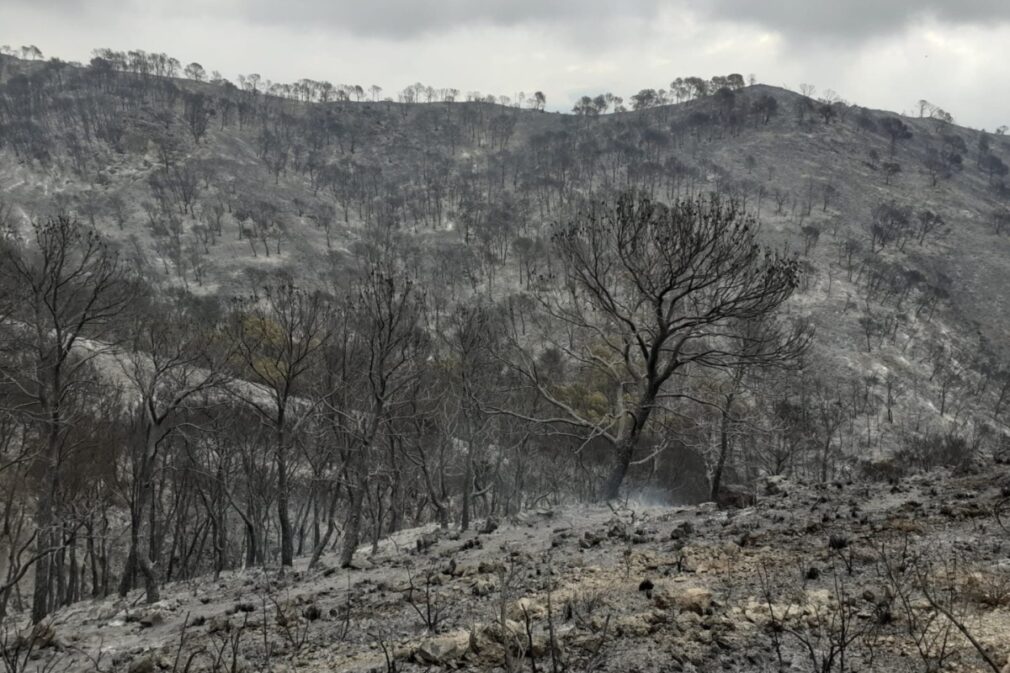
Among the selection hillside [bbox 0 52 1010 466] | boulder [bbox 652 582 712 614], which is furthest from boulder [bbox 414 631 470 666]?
hillside [bbox 0 52 1010 466]

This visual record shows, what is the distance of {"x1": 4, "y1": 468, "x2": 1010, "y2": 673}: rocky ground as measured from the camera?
4.29 m

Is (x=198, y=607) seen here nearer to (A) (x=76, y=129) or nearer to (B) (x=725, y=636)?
(B) (x=725, y=636)

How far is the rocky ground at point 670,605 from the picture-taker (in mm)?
4285

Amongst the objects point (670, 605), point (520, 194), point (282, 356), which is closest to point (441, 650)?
point (670, 605)

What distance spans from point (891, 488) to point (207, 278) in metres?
114

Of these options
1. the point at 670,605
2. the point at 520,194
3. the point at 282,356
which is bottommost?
the point at 282,356

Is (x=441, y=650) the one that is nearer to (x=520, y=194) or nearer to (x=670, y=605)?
(x=670, y=605)

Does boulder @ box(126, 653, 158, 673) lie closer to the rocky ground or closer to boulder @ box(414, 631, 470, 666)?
the rocky ground

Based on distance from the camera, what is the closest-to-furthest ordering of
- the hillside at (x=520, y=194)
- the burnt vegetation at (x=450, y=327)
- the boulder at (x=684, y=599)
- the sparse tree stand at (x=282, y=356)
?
the boulder at (x=684, y=599) < the burnt vegetation at (x=450, y=327) < the sparse tree stand at (x=282, y=356) < the hillside at (x=520, y=194)

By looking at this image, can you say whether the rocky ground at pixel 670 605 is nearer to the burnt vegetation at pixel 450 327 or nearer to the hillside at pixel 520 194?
the burnt vegetation at pixel 450 327

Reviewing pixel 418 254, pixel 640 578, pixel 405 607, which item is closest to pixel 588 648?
pixel 640 578

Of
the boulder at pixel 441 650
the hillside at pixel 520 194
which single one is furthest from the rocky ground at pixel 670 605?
the hillside at pixel 520 194

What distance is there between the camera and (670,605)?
17.4 feet

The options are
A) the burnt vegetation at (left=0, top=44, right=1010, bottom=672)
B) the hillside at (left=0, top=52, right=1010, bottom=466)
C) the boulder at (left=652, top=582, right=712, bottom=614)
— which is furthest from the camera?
the hillside at (left=0, top=52, right=1010, bottom=466)
